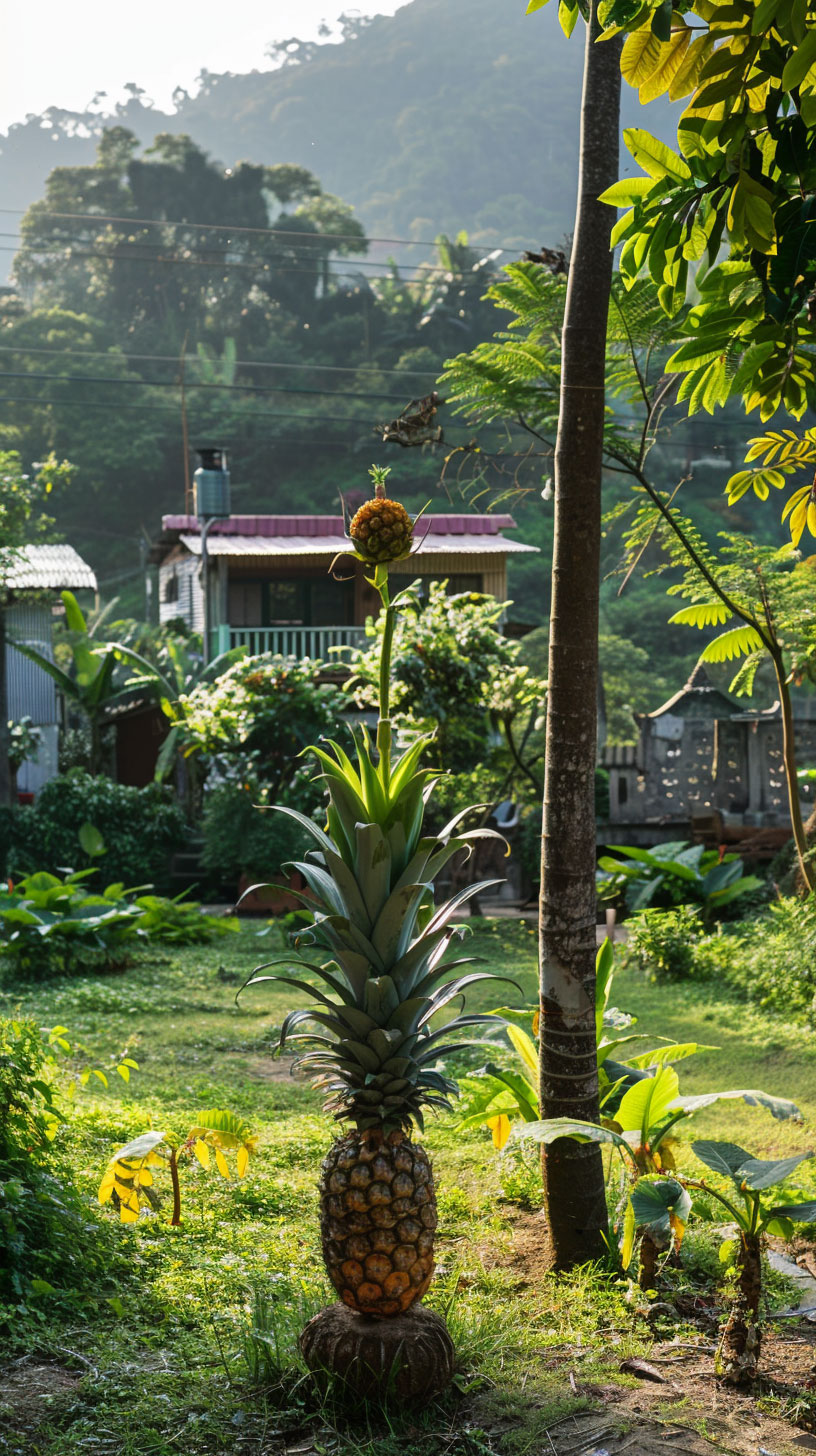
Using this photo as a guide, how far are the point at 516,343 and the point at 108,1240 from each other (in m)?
5.10

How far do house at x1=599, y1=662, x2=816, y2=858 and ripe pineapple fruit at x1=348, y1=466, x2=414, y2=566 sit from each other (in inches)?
396

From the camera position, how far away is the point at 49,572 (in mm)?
21656

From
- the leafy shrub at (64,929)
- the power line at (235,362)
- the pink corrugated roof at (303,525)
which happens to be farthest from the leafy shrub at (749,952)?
the power line at (235,362)

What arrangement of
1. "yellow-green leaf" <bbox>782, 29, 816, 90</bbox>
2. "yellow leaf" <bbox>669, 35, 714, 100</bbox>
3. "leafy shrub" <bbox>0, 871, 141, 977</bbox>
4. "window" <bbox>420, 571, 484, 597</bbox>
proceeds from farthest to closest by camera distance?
1. "window" <bbox>420, 571, 484, 597</bbox>
2. "leafy shrub" <bbox>0, 871, 141, 977</bbox>
3. "yellow leaf" <bbox>669, 35, 714, 100</bbox>
4. "yellow-green leaf" <bbox>782, 29, 816, 90</bbox>

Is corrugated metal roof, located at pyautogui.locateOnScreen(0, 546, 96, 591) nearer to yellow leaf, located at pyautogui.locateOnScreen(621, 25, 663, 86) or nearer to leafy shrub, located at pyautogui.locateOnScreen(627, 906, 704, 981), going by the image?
leafy shrub, located at pyautogui.locateOnScreen(627, 906, 704, 981)

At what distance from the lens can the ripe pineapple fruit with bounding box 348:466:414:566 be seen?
10.8 ft

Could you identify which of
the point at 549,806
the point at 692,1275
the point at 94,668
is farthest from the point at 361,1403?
the point at 94,668

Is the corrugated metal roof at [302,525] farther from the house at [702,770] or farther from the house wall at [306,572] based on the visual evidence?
the house at [702,770]

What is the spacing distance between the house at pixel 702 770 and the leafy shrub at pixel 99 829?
582cm

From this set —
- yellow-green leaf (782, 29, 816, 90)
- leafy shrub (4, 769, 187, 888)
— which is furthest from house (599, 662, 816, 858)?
yellow-green leaf (782, 29, 816, 90)

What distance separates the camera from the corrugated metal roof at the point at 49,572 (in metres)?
17.4

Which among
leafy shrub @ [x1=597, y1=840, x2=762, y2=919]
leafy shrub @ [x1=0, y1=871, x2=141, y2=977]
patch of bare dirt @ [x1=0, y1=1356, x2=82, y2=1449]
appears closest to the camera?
patch of bare dirt @ [x1=0, y1=1356, x2=82, y2=1449]

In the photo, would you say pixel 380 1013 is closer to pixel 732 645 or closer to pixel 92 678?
pixel 732 645

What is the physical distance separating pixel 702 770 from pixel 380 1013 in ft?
37.4
